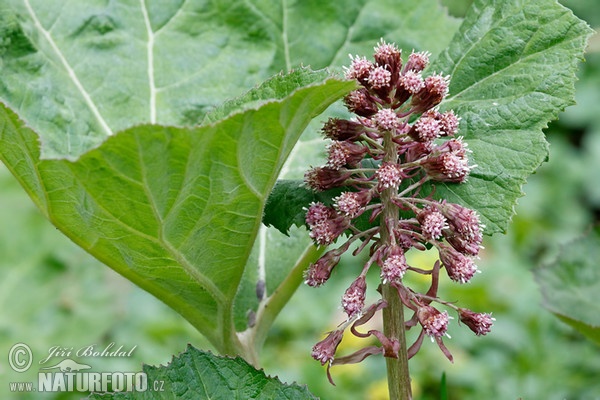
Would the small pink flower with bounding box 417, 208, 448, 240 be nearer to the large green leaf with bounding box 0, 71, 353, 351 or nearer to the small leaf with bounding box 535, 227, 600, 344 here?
the large green leaf with bounding box 0, 71, 353, 351

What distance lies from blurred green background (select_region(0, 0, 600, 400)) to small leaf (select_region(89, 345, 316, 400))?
2.12 metres

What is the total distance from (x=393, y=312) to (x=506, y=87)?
51 cm

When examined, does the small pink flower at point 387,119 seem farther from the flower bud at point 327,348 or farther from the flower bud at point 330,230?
the flower bud at point 327,348

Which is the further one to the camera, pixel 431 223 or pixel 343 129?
pixel 343 129

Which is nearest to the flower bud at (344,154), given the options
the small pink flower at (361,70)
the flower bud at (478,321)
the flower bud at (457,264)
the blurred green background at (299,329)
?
the small pink flower at (361,70)

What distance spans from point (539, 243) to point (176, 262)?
3.81 metres

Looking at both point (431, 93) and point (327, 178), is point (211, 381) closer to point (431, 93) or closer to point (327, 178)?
point (327, 178)

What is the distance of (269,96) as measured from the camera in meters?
1.40

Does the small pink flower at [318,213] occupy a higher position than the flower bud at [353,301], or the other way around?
the small pink flower at [318,213]

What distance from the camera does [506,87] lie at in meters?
1.56

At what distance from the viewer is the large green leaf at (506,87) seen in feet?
4.86

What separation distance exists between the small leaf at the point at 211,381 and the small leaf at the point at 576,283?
2.66 ft

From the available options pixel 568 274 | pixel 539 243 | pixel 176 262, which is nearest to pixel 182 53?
pixel 176 262

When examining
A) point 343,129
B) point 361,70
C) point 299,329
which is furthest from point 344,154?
point 299,329
